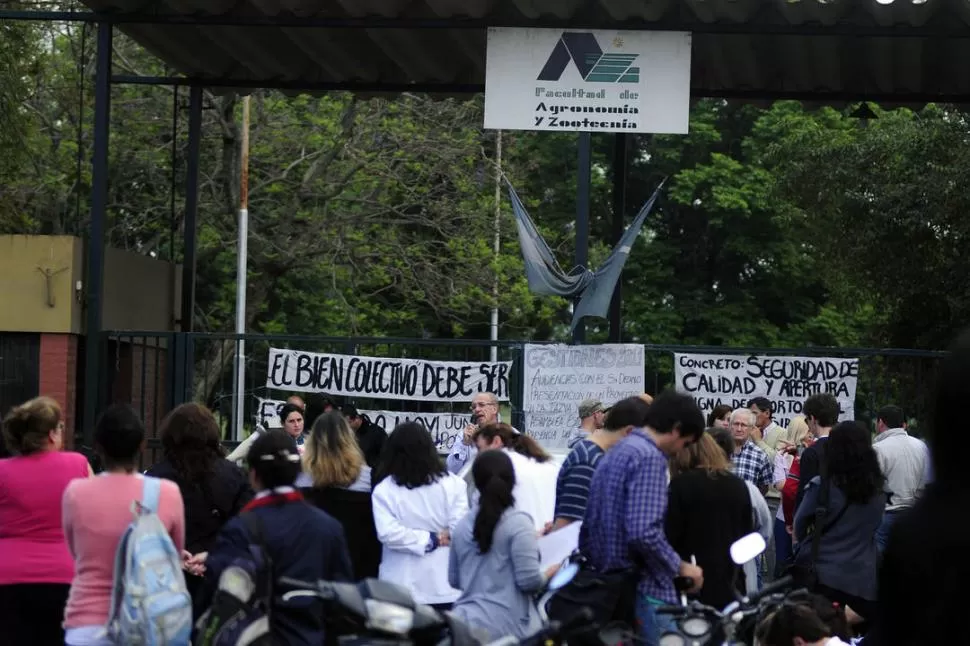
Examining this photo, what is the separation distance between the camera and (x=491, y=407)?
11.0 meters

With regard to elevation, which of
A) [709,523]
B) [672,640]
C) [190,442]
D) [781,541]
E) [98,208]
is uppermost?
[98,208]

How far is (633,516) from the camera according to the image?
711 centimetres

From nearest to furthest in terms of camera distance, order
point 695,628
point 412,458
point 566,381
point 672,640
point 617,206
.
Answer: point 695,628
point 672,640
point 412,458
point 566,381
point 617,206

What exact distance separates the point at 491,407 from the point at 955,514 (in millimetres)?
8342

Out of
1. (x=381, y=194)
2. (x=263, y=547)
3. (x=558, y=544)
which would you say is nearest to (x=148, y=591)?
(x=263, y=547)

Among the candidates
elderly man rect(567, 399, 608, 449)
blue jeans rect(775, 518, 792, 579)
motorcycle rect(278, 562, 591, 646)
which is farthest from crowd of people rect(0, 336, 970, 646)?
blue jeans rect(775, 518, 792, 579)

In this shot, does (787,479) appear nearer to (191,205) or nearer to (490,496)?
(490,496)

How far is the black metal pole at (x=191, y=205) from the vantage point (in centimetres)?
1565

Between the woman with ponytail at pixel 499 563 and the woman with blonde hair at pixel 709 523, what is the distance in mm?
1071

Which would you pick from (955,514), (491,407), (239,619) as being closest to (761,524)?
(491,407)

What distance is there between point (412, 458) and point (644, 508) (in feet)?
6.23

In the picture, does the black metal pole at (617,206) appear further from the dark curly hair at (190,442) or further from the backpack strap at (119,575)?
the backpack strap at (119,575)

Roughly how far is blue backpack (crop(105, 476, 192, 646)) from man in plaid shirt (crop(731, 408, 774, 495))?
5453 millimetres

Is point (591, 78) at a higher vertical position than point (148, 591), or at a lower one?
higher
